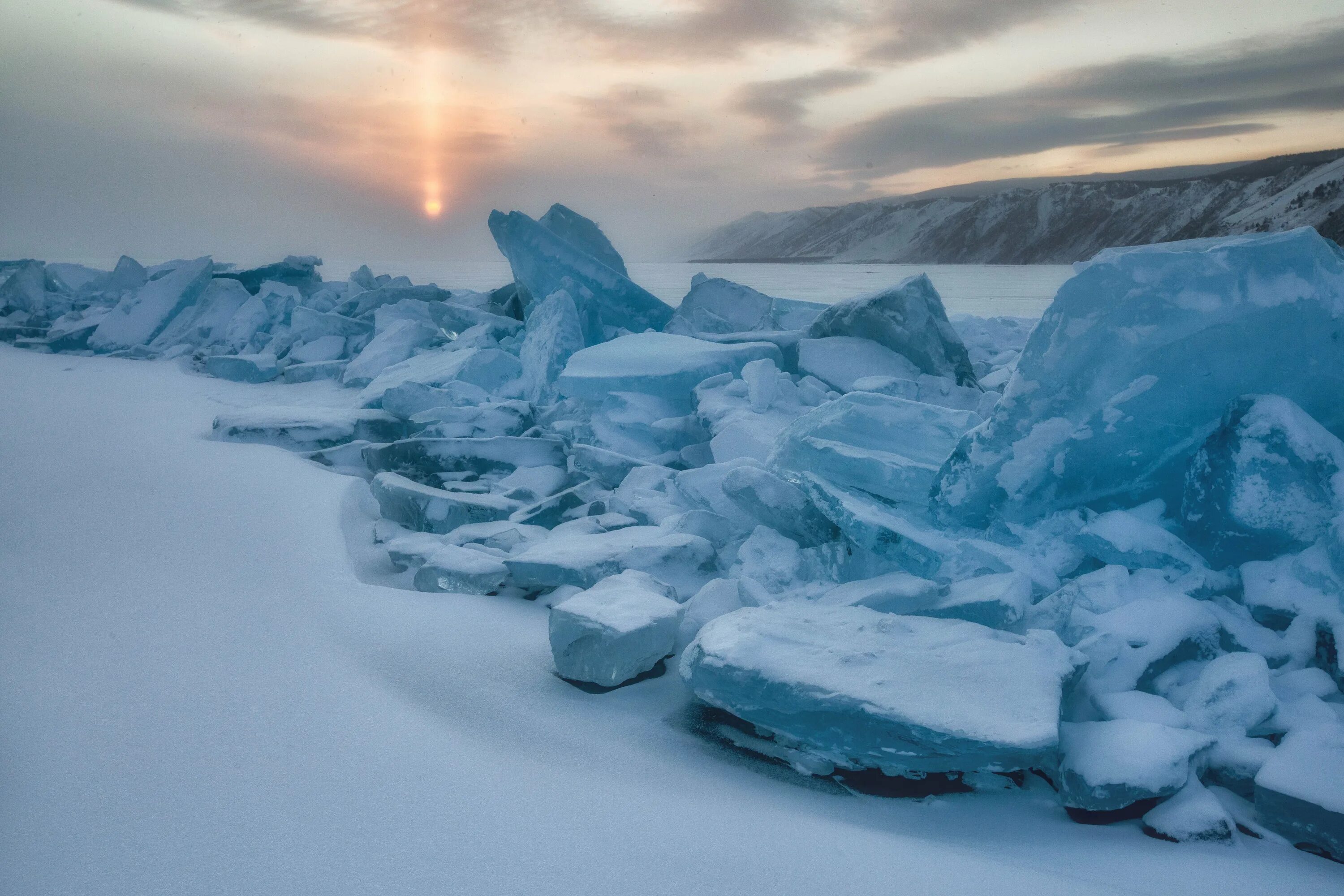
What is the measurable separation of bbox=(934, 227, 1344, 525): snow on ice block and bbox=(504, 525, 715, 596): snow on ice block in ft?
2.53

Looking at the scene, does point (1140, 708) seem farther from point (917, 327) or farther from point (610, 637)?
point (917, 327)

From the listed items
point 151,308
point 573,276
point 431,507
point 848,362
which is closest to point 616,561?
point 431,507

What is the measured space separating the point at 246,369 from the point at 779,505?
6.00 metres

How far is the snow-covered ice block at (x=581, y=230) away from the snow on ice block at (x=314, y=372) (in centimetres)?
211

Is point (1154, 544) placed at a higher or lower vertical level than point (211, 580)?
higher

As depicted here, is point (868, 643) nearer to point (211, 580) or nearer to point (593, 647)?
point (593, 647)

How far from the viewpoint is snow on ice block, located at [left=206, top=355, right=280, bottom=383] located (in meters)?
6.80

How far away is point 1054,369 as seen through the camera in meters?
2.25

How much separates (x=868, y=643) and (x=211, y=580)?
6.19 ft

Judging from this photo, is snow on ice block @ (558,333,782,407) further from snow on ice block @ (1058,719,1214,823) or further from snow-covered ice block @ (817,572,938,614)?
snow on ice block @ (1058,719,1214,823)

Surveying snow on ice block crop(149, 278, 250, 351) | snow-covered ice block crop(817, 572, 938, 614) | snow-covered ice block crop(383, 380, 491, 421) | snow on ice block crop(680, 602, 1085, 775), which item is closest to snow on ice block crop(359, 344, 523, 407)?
snow-covered ice block crop(383, 380, 491, 421)

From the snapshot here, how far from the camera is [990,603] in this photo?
1867 millimetres

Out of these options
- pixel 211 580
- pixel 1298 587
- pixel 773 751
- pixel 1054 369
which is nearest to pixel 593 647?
pixel 773 751

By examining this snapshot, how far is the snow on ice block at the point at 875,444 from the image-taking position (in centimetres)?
245
